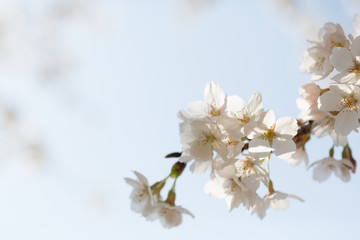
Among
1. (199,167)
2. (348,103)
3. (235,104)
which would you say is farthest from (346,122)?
(199,167)

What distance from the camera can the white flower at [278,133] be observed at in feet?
2.57

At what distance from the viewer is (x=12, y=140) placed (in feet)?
19.2

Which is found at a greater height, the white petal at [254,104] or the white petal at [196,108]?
the white petal at [196,108]

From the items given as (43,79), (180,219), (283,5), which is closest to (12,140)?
(43,79)

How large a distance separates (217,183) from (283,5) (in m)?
3.98

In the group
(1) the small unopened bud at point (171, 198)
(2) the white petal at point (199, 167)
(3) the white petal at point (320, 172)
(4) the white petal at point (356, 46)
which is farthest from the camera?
(3) the white petal at point (320, 172)

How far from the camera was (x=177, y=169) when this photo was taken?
0.89 m

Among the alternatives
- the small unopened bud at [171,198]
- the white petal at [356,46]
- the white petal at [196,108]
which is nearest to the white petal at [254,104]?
the white petal at [196,108]

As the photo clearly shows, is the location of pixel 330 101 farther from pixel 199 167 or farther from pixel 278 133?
pixel 199 167

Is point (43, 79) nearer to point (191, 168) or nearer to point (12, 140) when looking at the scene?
point (12, 140)

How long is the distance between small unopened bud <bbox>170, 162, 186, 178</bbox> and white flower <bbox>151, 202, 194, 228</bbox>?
0.08m

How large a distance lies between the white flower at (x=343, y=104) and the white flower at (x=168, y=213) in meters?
0.45

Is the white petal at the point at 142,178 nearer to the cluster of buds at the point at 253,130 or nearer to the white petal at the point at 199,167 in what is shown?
the cluster of buds at the point at 253,130

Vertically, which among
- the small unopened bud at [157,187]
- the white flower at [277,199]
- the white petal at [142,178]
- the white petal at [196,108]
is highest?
the white petal at [196,108]
